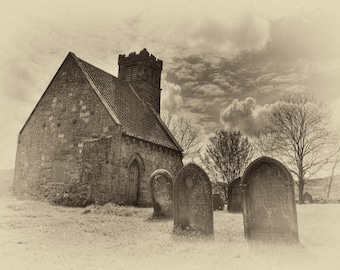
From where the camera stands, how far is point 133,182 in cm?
1766

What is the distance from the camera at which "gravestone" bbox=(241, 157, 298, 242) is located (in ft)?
25.8

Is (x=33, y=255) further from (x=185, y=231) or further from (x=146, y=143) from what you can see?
(x=146, y=143)

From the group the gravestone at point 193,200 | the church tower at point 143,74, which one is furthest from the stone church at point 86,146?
the gravestone at point 193,200

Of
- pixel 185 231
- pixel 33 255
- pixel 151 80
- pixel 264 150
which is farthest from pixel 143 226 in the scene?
pixel 264 150

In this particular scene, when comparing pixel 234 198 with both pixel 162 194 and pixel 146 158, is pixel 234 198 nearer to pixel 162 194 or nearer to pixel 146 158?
pixel 162 194

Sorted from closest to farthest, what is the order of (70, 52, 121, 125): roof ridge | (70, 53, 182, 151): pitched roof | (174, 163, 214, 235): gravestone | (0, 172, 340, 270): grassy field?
1. (0, 172, 340, 270): grassy field
2. (174, 163, 214, 235): gravestone
3. (70, 52, 121, 125): roof ridge
4. (70, 53, 182, 151): pitched roof

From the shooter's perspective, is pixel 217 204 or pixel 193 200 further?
pixel 217 204

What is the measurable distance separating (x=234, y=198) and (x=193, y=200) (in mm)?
6819

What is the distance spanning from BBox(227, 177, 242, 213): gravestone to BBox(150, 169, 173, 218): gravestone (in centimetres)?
437

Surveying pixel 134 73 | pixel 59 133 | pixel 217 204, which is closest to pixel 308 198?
pixel 217 204

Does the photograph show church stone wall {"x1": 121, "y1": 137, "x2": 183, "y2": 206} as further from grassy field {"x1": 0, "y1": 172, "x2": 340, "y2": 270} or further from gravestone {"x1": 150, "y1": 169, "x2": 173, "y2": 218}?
grassy field {"x1": 0, "y1": 172, "x2": 340, "y2": 270}

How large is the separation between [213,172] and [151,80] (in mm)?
11704

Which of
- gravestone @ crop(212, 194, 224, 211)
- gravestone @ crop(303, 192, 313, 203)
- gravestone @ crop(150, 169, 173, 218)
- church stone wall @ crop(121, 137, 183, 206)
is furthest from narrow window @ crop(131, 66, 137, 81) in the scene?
gravestone @ crop(303, 192, 313, 203)

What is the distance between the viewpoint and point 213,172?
31031 mm
